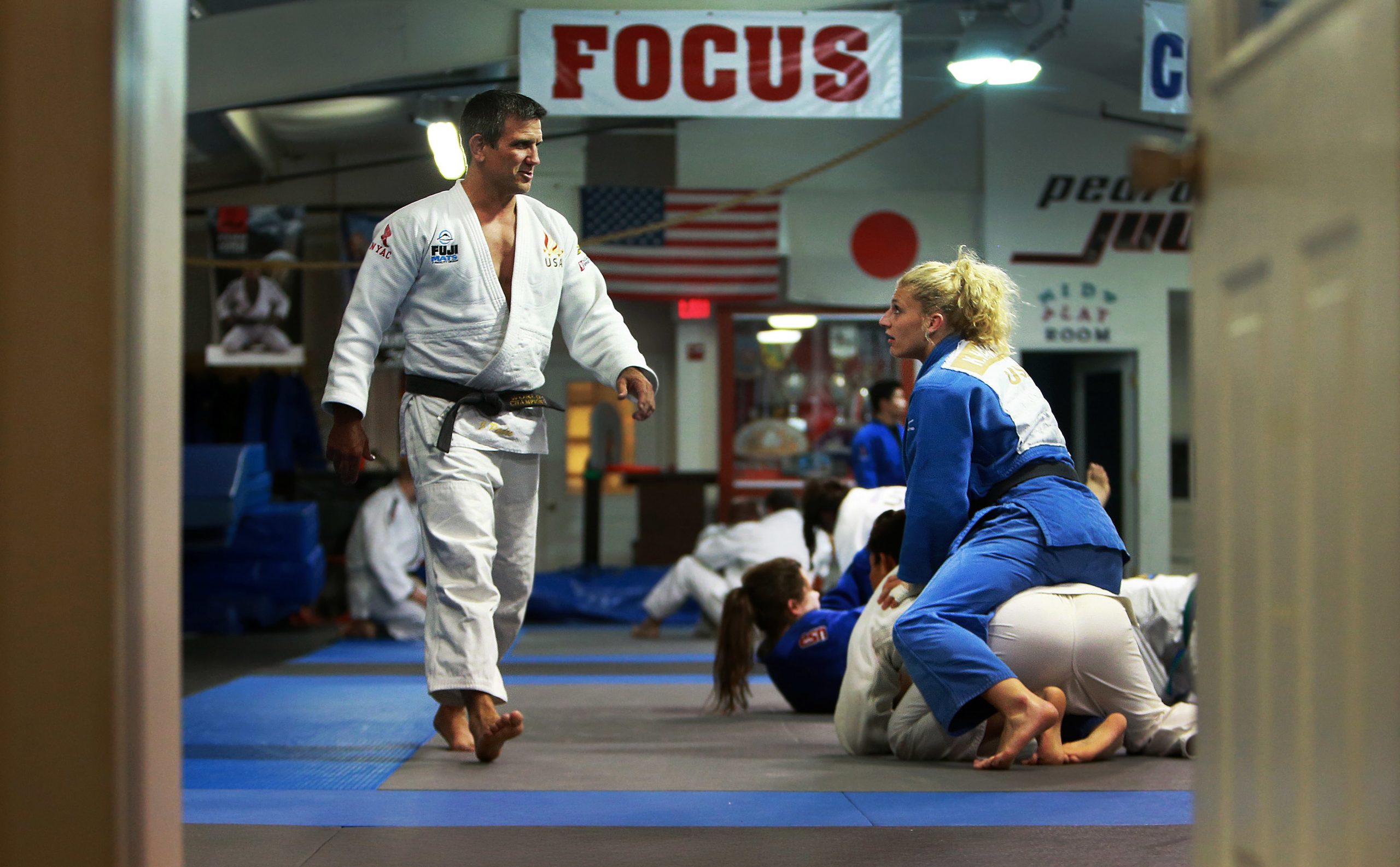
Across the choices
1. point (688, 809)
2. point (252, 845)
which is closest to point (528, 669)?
point (688, 809)

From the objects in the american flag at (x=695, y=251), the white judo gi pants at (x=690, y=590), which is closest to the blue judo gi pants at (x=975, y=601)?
the white judo gi pants at (x=690, y=590)

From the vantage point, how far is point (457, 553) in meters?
2.97

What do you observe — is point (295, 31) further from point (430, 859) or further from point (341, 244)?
point (430, 859)

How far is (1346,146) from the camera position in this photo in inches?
42.4

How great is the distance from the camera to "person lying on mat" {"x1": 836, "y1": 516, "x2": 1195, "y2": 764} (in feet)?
9.96

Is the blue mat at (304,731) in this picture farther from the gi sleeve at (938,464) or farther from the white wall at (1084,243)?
the white wall at (1084,243)

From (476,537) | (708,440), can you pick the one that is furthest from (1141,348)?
(476,537)

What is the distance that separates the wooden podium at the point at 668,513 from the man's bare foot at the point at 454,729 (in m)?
7.09

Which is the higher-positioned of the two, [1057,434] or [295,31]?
[295,31]

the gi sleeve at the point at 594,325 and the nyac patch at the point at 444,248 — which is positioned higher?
the nyac patch at the point at 444,248

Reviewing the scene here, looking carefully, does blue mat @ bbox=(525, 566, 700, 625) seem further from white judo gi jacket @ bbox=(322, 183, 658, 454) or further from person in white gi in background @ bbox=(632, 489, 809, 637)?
white judo gi jacket @ bbox=(322, 183, 658, 454)

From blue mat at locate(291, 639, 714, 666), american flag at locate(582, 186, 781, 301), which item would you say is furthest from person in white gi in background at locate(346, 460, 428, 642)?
american flag at locate(582, 186, 781, 301)

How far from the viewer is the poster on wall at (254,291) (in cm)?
1084

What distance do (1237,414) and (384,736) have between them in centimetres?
301
